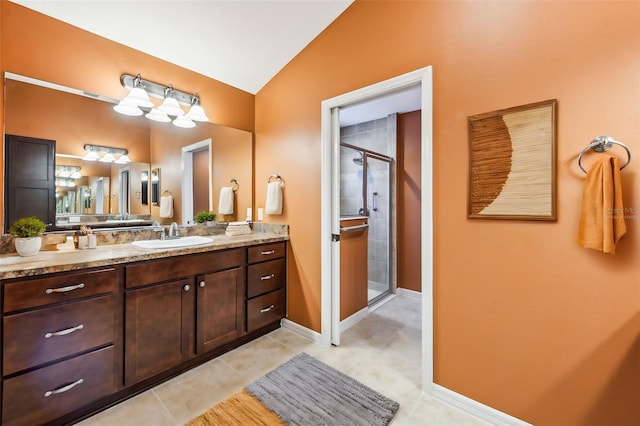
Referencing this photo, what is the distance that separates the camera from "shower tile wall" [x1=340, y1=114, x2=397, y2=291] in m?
3.74

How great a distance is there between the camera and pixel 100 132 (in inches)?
83.9

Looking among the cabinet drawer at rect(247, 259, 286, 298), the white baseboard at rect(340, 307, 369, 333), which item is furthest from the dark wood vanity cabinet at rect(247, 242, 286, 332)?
the white baseboard at rect(340, 307, 369, 333)

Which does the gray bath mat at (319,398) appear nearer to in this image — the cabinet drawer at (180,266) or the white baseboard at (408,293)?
the cabinet drawer at (180,266)

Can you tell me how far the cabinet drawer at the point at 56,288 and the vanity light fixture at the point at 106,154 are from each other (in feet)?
3.41

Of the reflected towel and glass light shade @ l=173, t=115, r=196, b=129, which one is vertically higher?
glass light shade @ l=173, t=115, r=196, b=129

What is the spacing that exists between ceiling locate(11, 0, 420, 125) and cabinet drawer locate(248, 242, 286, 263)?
5.60 feet

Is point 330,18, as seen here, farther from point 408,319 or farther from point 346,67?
point 408,319

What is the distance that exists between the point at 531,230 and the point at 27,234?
2862 mm

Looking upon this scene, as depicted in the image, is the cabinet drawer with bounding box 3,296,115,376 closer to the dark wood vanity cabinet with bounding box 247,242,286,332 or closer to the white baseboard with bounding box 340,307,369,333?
the dark wood vanity cabinet with bounding box 247,242,286,332

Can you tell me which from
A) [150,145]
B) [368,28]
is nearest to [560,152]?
[368,28]

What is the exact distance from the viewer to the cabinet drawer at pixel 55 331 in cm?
132

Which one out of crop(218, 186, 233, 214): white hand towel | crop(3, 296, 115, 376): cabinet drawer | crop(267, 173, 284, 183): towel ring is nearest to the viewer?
crop(3, 296, 115, 376): cabinet drawer

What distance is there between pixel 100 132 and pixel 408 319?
3.33 meters

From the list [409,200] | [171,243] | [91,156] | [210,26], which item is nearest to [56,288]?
[171,243]
